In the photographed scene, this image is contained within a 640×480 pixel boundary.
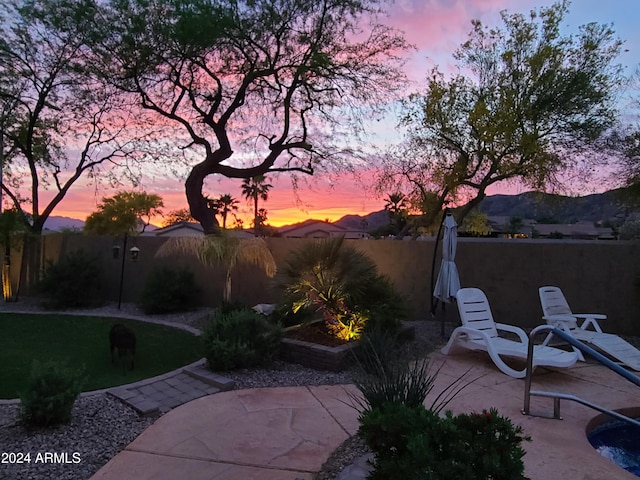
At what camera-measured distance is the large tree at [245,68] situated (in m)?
11.6

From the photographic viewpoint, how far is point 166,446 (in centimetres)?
356

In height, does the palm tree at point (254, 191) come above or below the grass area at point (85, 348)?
above

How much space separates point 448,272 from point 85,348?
19.2 feet

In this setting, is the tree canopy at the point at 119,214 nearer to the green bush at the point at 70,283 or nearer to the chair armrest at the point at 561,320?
the green bush at the point at 70,283

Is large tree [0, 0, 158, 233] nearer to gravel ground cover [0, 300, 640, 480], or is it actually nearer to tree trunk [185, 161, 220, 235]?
tree trunk [185, 161, 220, 235]

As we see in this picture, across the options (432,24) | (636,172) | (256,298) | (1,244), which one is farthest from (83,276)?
(636,172)

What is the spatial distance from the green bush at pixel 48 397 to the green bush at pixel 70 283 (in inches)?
319

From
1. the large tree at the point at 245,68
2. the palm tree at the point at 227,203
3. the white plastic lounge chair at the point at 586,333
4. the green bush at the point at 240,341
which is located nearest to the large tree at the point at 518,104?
the large tree at the point at 245,68

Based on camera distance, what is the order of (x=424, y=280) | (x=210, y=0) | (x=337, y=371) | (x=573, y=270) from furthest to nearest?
(x=210, y=0) < (x=424, y=280) < (x=573, y=270) < (x=337, y=371)

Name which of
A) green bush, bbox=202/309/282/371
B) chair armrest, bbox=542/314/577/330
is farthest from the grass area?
chair armrest, bbox=542/314/577/330

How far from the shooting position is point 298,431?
383 centimetres

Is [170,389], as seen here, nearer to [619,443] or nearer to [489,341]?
Answer: [489,341]

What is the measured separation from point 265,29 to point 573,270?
30.3ft

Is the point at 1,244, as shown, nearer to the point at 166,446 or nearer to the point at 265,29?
the point at 265,29
